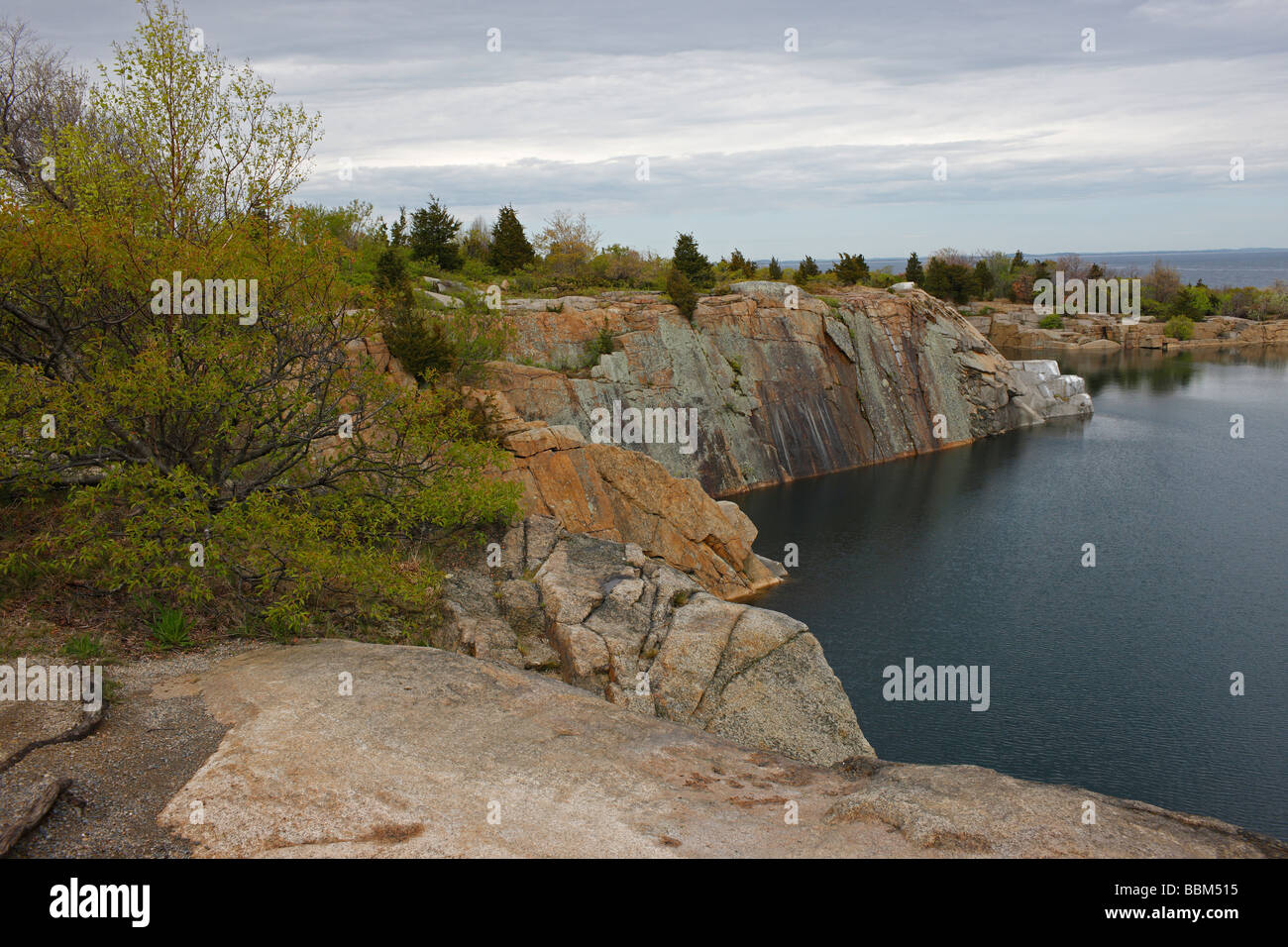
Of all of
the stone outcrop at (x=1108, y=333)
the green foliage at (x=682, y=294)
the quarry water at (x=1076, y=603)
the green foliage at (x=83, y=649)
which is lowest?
the quarry water at (x=1076, y=603)

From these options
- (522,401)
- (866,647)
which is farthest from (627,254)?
(866,647)

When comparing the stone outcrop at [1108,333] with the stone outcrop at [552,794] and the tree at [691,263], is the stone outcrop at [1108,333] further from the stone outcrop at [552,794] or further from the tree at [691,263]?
the stone outcrop at [552,794]

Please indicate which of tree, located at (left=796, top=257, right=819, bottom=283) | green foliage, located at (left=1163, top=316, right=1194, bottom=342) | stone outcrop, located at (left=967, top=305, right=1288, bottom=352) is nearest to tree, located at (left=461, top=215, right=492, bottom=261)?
tree, located at (left=796, top=257, right=819, bottom=283)

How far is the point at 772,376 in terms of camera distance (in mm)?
51219

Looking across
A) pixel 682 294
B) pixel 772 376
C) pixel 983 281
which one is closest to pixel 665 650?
pixel 682 294

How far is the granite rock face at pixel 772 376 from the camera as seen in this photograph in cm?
4406

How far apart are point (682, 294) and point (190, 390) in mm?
37185

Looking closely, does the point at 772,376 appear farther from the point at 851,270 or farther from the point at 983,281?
the point at 983,281

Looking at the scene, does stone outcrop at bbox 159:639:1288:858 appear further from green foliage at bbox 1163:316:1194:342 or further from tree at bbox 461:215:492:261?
green foliage at bbox 1163:316:1194:342

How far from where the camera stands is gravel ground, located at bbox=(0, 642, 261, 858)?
341 inches

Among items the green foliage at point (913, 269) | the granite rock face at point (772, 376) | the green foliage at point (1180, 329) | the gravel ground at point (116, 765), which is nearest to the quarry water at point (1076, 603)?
the granite rock face at point (772, 376)

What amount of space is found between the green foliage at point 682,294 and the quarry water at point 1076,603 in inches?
436

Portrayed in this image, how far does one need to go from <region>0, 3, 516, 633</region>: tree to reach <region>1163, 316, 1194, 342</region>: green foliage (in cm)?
11348
